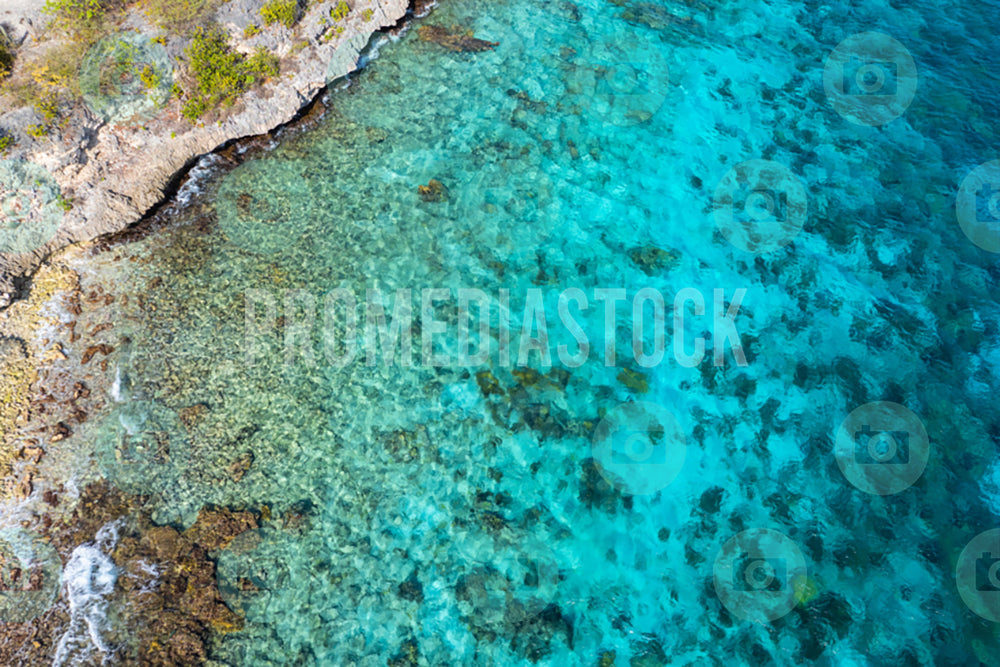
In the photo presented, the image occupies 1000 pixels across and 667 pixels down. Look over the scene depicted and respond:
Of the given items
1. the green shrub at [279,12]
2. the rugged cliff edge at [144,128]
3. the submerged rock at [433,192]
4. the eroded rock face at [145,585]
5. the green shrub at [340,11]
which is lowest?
the eroded rock face at [145,585]

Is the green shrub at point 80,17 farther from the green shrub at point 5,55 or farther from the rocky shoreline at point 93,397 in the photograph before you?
the green shrub at point 5,55

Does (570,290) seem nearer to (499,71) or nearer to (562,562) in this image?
(562,562)

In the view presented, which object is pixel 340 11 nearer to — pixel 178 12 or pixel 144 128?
pixel 178 12

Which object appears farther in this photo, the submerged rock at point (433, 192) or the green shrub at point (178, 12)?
the green shrub at point (178, 12)

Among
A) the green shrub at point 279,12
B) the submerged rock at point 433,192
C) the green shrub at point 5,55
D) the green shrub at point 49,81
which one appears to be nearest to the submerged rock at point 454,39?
the green shrub at point 279,12

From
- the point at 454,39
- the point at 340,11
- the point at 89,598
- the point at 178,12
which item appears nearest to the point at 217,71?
the point at 178,12

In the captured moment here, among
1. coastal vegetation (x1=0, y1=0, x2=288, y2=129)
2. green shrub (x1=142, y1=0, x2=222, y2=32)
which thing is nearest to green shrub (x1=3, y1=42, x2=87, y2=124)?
coastal vegetation (x1=0, y1=0, x2=288, y2=129)
